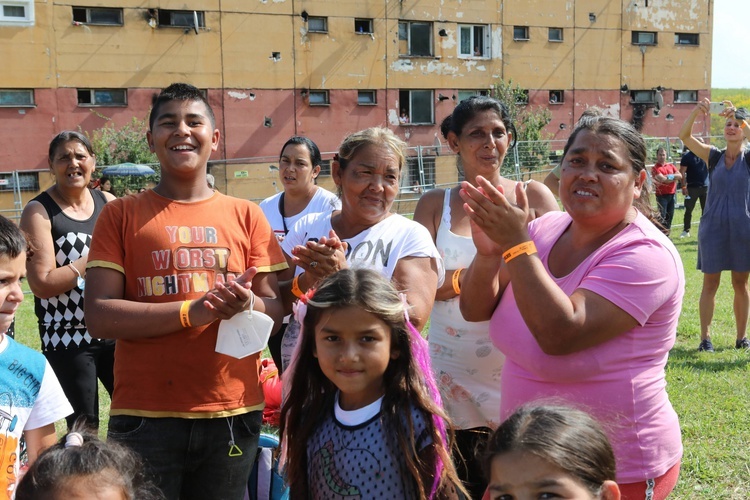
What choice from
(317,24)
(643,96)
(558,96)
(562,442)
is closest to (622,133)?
(562,442)

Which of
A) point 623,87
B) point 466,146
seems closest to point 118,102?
point 623,87

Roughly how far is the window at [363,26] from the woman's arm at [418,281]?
2880cm

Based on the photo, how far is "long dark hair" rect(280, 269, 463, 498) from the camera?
256 cm

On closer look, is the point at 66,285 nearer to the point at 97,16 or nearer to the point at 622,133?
the point at 622,133

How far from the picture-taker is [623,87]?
120 feet

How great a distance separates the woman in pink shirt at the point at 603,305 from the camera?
2.37 m

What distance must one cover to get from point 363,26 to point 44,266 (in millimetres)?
28356

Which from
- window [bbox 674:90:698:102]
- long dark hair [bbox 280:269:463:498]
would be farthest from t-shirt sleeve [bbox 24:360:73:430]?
window [bbox 674:90:698:102]

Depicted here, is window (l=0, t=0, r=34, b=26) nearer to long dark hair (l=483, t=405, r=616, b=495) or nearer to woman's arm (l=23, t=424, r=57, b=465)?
woman's arm (l=23, t=424, r=57, b=465)

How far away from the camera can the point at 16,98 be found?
25.5 meters

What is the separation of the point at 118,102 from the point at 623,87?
74.2ft

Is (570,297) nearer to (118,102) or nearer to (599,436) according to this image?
(599,436)

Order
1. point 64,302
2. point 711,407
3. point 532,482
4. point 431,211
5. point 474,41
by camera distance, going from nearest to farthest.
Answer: point 532,482 < point 431,211 < point 64,302 < point 711,407 < point 474,41

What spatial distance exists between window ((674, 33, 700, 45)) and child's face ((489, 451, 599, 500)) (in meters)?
40.1
